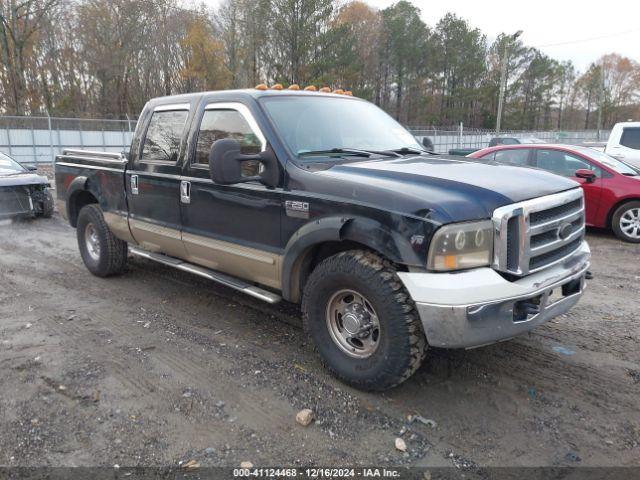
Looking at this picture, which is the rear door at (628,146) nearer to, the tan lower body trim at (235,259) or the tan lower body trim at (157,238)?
the tan lower body trim at (235,259)

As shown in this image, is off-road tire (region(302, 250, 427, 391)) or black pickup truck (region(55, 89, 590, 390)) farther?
off-road tire (region(302, 250, 427, 391))

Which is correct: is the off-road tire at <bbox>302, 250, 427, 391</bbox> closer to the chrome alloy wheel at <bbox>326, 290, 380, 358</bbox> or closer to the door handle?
the chrome alloy wheel at <bbox>326, 290, 380, 358</bbox>

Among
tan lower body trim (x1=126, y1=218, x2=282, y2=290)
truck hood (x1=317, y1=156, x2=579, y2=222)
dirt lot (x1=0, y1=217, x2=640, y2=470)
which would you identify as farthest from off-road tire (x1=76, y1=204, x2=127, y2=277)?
truck hood (x1=317, y1=156, x2=579, y2=222)

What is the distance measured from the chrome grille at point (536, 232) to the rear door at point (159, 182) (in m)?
2.92

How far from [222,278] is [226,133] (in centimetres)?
124

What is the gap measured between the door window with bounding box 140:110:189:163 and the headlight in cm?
278

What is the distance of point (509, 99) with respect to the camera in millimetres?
68188

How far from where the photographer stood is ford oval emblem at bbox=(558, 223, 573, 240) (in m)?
3.38

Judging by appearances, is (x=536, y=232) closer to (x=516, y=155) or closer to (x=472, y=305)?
(x=472, y=305)

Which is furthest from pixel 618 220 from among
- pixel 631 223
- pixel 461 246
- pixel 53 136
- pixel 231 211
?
pixel 53 136

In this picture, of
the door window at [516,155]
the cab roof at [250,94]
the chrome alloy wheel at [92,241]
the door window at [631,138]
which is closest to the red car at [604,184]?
the door window at [516,155]

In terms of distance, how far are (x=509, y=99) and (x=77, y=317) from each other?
7198 cm

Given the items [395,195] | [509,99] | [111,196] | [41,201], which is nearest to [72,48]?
[41,201]

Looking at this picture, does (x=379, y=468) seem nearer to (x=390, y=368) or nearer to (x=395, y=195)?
(x=390, y=368)
